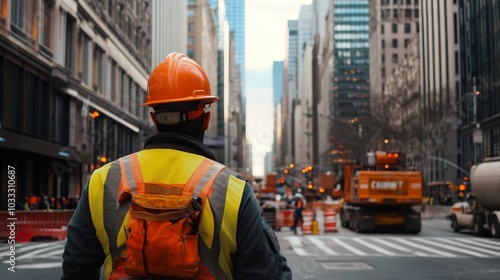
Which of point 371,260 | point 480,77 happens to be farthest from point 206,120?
point 480,77

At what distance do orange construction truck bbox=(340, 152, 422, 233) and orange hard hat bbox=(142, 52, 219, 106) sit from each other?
28.2 metres

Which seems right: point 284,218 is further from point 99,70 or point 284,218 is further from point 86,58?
point 99,70

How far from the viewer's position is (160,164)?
2975 mm

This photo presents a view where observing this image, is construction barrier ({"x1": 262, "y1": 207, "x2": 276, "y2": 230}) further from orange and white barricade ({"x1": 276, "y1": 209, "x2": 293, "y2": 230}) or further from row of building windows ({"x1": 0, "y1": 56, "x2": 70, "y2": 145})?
row of building windows ({"x1": 0, "y1": 56, "x2": 70, "y2": 145})

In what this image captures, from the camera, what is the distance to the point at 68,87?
38.1 metres

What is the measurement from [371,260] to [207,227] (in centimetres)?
1554

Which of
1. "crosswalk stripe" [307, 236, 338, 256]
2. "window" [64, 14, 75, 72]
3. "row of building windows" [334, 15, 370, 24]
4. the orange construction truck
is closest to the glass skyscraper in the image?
"row of building windows" [334, 15, 370, 24]

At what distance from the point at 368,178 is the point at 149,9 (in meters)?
15.0

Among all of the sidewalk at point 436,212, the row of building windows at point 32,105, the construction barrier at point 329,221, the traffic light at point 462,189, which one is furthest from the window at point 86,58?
the sidewalk at point 436,212

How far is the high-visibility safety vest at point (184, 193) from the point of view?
2848mm

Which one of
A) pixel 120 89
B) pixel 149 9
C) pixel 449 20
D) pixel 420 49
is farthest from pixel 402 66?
pixel 149 9

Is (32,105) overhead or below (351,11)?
below

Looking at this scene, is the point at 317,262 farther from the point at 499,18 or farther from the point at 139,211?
the point at 499,18

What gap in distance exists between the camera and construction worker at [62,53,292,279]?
287 centimetres
